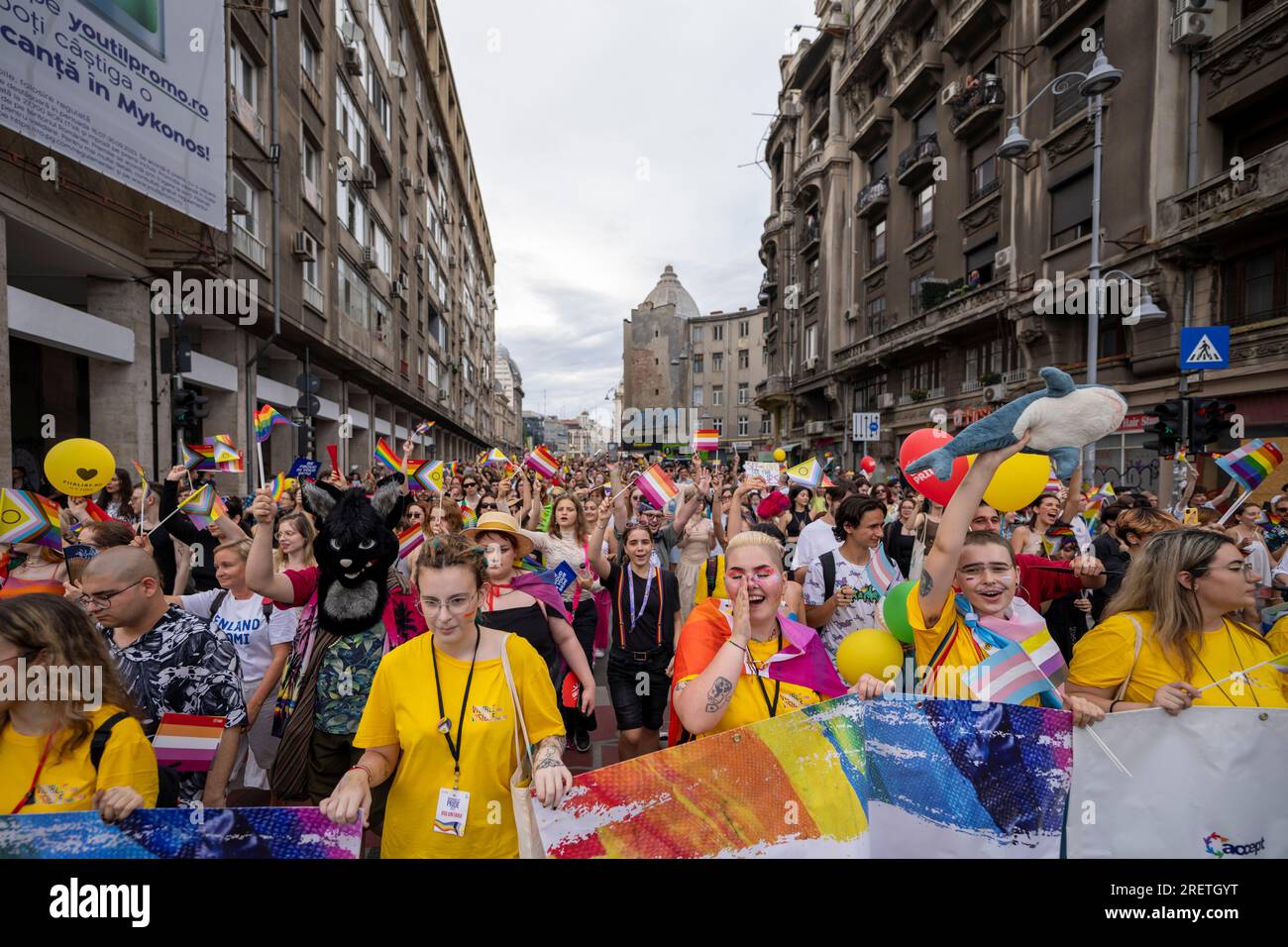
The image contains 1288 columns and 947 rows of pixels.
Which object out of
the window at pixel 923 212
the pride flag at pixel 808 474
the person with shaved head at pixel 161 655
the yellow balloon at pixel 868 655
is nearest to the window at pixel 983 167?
the window at pixel 923 212

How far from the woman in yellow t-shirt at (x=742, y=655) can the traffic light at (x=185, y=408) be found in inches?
407

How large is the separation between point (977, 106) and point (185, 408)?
80.1ft

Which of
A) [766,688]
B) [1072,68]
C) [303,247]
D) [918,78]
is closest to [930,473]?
[766,688]

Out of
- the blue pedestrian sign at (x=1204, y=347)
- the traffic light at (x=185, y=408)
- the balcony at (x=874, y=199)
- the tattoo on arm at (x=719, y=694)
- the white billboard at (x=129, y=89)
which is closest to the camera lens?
the tattoo on arm at (x=719, y=694)

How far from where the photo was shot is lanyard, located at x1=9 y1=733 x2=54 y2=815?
5.89ft

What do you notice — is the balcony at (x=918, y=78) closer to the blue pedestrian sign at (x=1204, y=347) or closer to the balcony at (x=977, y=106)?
the balcony at (x=977, y=106)

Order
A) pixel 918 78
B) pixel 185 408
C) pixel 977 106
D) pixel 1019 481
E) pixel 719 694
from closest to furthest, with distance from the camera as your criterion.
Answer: pixel 719 694, pixel 1019 481, pixel 185 408, pixel 977 106, pixel 918 78

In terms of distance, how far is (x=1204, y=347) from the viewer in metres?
8.74

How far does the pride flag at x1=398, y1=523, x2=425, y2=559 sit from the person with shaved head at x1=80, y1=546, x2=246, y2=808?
289 cm

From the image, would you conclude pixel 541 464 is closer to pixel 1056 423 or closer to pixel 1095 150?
pixel 1056 423

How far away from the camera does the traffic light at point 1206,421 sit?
904 centimetres

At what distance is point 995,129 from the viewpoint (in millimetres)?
21359

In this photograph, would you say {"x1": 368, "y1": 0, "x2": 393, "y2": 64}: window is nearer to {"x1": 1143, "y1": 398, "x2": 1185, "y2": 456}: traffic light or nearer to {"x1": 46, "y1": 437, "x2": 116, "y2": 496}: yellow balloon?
{"x1": 46, "y1": 437, "x2": 116, "y2": 496}: yellow balloon
